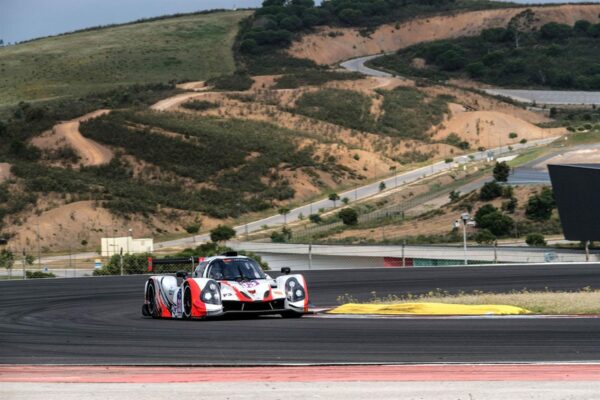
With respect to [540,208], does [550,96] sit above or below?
above

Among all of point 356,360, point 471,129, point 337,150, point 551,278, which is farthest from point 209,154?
point 356,360

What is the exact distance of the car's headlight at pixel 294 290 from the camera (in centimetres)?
2559

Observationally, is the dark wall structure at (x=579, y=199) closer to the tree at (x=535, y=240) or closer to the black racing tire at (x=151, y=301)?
the tree at (x=535, y=240)

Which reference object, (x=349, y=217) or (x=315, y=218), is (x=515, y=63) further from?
(x=349, y=217)

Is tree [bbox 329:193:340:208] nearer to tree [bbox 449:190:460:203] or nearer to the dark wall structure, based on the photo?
tree [bbox 449:190:460:203]

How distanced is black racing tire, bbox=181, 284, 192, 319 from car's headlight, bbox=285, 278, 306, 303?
7.62 feet

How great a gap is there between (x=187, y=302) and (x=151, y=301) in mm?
2515

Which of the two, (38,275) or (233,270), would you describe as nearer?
(233,270)

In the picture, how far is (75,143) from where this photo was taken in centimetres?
11950

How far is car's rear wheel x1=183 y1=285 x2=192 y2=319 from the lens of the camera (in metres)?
25.6

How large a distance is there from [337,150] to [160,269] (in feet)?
229

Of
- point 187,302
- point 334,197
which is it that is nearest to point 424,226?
point 334,197

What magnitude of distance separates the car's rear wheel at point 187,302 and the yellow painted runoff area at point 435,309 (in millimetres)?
3678

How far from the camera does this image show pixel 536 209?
74688 millimetres
